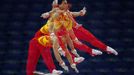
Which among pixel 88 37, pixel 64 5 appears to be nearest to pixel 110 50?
pixel 88 37

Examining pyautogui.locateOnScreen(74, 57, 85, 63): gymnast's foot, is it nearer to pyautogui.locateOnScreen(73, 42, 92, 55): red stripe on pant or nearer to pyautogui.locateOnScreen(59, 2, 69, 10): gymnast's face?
pyautogui.locateOnScreen(73, 42, 92, 55): red stripe on pant

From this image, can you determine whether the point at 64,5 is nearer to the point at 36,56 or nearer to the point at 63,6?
the point at 63,6

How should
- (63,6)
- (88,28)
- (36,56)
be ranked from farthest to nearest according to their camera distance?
(88,28) < (36,56) < (63,6)

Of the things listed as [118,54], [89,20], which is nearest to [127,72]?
[118,54]

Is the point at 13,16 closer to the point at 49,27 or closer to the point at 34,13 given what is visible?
the point at 34,13

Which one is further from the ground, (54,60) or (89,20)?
(89,20)

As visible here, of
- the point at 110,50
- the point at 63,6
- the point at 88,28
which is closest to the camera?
the point at 63,6

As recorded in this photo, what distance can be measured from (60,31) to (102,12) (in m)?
0.79

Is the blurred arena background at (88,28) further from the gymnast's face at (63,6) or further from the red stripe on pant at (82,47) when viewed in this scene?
the gymnast's face at (63,6)

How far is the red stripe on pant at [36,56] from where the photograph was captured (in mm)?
6085

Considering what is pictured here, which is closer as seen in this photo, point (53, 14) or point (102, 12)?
point (53, 14)

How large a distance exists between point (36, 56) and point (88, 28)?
0.67m

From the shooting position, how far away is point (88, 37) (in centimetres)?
623

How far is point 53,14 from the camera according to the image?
19.6 feet
